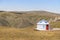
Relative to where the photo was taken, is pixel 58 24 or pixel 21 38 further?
pixel 58 24

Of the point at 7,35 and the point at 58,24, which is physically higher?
the point at 7,35

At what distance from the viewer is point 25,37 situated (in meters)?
22.0

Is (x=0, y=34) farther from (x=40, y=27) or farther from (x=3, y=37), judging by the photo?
(x=40, y=27)

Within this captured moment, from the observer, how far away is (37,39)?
21.5 metres

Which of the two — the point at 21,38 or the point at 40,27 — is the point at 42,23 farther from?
the point at 21,38

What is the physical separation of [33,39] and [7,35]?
2.79 metres

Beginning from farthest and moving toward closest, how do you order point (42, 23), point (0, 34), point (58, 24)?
1. point (58, 24)
2. point (42, 23)
3. point (0, 34)

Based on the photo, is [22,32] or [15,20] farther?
[15,20]

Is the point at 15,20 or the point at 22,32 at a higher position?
the point at 22,32

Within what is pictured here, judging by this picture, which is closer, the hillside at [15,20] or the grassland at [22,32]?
the grassland at [22,32]

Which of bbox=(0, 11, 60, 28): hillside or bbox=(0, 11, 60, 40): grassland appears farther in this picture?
bbox=(0, 11, 60, 28): hillside

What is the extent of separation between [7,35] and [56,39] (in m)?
5.44

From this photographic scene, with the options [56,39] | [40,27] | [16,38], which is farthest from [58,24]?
[16,38]

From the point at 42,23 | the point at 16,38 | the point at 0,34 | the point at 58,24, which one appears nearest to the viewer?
the point at 16,38
